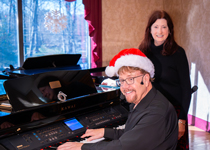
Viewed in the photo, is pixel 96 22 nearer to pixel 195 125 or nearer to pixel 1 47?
pixel 1 47

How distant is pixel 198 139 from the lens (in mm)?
3525

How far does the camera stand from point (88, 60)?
470 cm

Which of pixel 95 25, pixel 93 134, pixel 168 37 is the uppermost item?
pixel 95 25

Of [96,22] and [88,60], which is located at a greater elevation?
[96,22]

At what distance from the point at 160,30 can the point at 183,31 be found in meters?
2.59

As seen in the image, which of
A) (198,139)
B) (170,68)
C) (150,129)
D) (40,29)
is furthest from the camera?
(40,29)

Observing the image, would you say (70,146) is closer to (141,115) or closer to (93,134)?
(93,134)

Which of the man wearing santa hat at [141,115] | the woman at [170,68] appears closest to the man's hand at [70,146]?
the man wearing santa hat at [141,115]

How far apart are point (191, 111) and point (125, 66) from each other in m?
3.31

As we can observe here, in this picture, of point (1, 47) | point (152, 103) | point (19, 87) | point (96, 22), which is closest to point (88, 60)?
point (96, 22)

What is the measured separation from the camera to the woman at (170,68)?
6.58ft

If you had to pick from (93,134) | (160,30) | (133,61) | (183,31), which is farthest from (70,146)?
(183,31)

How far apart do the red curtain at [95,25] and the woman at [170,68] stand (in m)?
2.18

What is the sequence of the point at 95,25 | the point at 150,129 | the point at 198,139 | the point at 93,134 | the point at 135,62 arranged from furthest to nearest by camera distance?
the point at 95,25, the point at 198,139, the point at 93,134, the point at 135,62, the point at 150,129
